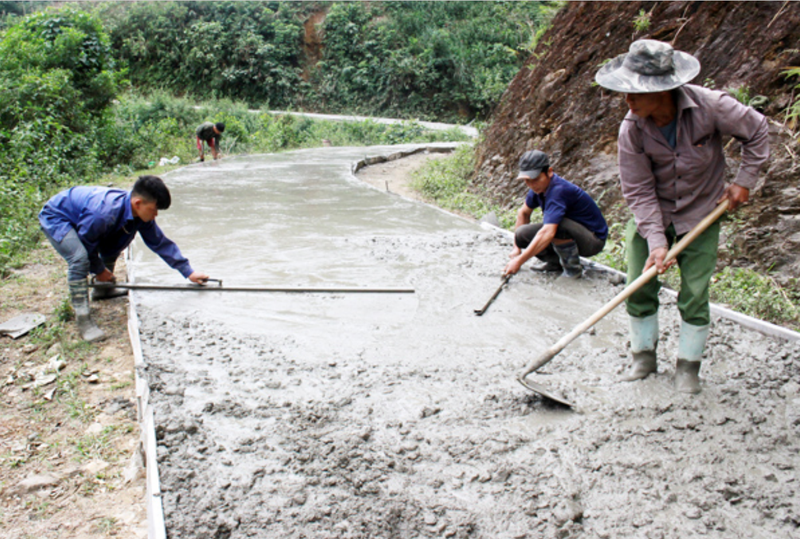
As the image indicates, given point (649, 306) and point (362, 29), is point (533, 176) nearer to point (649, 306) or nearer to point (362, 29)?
point (649, 306)

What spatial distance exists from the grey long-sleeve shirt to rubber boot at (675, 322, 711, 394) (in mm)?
468

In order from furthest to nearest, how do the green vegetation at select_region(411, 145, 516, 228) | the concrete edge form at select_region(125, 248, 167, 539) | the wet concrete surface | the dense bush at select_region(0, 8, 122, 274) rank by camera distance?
the green vegetation at select_region(411, 145, 516, 228)
the dense bush at select_region(0, 8, 122, 274)
the wet concrete surface
the concrete edge form at select_region(125, 248, 167, 539)

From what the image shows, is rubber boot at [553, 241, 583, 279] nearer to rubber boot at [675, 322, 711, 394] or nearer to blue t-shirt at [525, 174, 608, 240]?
blue t-shirt at [525, 174, 608, 240]

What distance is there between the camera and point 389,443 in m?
2.61

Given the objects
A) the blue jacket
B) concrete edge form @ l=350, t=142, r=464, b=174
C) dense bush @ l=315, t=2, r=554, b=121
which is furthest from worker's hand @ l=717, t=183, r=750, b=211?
dense bush @ l=315, t=2, r=554, b=121

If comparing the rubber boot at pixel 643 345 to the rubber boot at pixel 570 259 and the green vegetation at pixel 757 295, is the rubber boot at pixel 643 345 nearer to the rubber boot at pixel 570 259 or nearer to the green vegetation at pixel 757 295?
the green vegetation at pixel 757 295

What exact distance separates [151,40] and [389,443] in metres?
34.0

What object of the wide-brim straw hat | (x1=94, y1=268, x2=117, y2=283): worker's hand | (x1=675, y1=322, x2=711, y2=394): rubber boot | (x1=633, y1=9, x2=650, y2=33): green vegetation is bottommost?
(x1=94, y1=268, x2=117, y2=283): worker's hand

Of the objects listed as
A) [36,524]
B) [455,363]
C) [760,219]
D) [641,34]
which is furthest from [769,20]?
[36,524]

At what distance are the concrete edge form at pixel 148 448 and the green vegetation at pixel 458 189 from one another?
15.5 feet

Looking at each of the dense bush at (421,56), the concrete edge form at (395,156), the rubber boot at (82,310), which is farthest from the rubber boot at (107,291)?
the dense bush at (421,56)

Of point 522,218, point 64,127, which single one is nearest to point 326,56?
point 64,127

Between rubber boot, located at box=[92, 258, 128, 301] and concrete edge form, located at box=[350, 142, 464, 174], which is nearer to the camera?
rubber boot, located at box=[92, 258, 128, 301]

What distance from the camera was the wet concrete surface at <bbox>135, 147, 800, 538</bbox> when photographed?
216 cm
